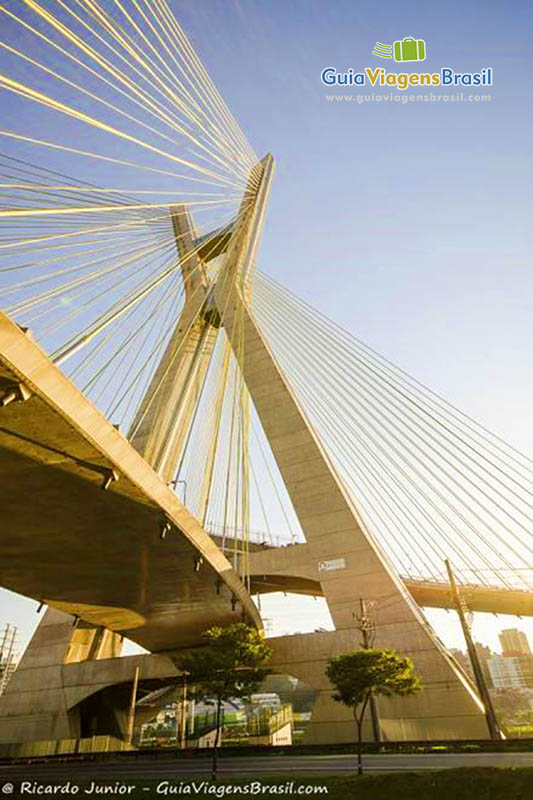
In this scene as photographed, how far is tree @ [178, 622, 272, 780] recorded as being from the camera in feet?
78.8

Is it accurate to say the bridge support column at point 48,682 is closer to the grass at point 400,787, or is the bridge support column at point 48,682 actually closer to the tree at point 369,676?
the tree at point 369,676

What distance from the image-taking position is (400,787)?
12297 millimetres

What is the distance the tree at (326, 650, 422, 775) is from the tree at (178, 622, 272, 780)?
4.22 meters

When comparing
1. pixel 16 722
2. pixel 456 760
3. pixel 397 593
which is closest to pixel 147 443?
pixel 397 593

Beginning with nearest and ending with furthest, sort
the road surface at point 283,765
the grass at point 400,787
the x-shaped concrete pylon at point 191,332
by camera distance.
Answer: the grass at point 400,787 < the road surface at point 283,765 < the x-shaped concrete pylon at point 191,332

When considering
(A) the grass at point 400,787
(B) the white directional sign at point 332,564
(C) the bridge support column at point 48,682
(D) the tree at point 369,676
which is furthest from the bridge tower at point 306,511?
(C) the bridge support column at point 48,682

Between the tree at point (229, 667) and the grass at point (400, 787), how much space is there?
10171 millimetres

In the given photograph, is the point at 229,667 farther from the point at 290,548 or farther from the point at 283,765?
the point at 290,548

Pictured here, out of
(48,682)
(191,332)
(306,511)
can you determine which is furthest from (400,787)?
(191,332)

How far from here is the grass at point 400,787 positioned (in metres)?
11.3

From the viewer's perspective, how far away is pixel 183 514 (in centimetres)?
1823

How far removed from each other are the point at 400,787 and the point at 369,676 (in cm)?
863

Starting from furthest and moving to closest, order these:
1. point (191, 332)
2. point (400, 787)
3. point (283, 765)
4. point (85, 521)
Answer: point (191, 332) → point (283, 765) → point (85, 521) → point (400, 787)

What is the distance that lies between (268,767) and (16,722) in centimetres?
2433
